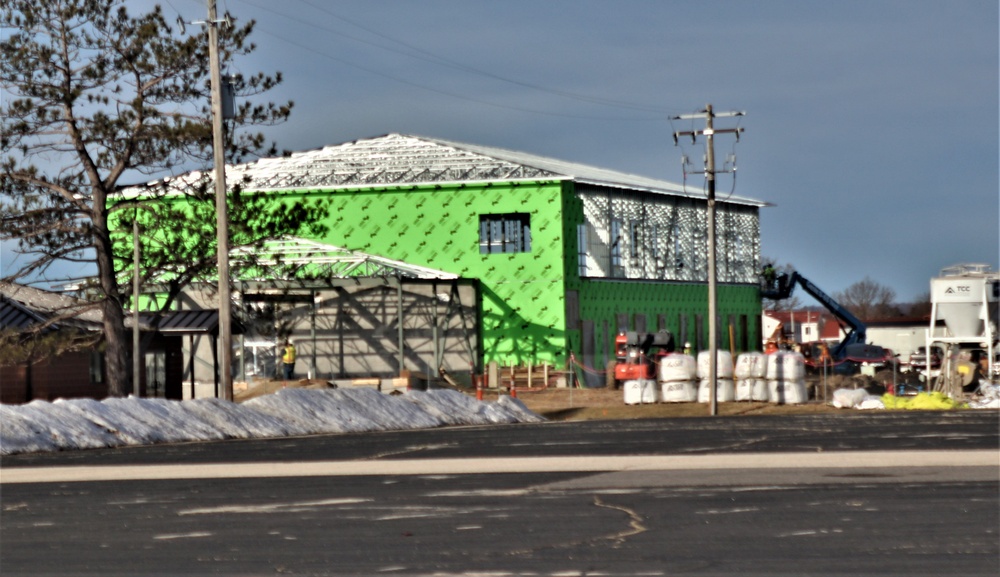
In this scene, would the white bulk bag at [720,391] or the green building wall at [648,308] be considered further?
the green building wall at [648,308]

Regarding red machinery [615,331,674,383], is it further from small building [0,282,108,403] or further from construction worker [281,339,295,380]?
small building [0,282,108,403]

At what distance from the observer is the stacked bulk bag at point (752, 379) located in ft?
151

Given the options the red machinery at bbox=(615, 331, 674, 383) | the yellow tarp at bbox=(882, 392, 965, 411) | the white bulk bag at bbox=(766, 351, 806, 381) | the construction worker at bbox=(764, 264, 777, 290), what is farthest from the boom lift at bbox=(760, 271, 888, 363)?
the yellow tarp at bbox=(882, 392, 965, 411)

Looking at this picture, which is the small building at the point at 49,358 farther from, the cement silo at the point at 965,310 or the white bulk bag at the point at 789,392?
the cement silo at the point at 965,310

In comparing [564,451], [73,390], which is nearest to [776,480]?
[564,451]

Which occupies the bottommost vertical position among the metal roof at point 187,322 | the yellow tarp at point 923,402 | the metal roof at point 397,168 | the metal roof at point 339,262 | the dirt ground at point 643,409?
the dirt ground at point 643,409

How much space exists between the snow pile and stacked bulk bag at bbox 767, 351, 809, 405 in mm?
11841

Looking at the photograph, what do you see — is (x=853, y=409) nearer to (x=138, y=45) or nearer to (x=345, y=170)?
(x=138, y=45)

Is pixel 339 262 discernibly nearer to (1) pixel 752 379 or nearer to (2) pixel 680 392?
(2) pixel 680 392

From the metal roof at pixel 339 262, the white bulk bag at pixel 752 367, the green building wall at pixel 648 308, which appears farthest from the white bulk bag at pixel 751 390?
the green building wall at pixel 648 308

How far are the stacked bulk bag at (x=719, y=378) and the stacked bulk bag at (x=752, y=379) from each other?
37 cm

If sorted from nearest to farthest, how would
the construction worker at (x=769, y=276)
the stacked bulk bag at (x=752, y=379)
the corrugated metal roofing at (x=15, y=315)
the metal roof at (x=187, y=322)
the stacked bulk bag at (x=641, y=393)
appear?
the corrugated metal roofing at (x=15, y=315) → the stacked bulk bag at (x=752, y=379) → the stacked bulk bag at (x=641, y=393) → the metal roof at (x=187, y=322) → the construction worker at (x=769, y=276)

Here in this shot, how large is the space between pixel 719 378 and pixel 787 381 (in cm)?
247

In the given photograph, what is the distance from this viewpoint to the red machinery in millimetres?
53875
